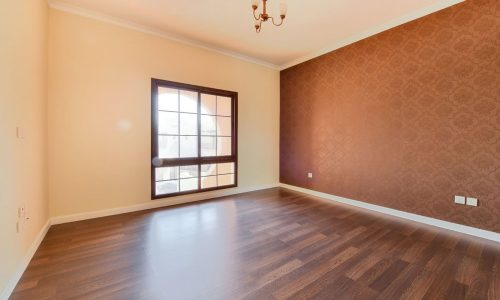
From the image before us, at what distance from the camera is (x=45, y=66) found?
9.07 ft

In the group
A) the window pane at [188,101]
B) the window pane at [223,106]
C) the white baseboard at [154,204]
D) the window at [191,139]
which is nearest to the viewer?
the white baseboard at [154,204]

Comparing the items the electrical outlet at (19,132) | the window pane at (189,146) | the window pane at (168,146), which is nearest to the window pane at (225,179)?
the window pane at (189,146)

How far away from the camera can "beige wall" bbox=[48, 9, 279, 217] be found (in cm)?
298

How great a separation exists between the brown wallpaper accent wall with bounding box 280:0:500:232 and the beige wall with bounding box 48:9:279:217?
9.27ft

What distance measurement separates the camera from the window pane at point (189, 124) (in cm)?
403

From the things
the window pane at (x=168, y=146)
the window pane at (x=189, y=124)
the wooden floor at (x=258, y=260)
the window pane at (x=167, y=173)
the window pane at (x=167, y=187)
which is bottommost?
the wooden floor at (x=258, y=260)

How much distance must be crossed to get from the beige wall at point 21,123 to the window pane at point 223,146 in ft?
8.86

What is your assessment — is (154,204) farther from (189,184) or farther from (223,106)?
(223,106)

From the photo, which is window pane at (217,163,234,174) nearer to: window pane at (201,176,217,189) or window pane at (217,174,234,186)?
window pane at (217,174,234,186)

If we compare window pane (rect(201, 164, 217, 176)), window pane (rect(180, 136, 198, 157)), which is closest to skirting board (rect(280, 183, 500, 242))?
window pane (rect(201, 164, 217, 176))

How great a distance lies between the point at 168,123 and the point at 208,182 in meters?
1.43

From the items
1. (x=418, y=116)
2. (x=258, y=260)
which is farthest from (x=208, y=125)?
(x=418, y=116)

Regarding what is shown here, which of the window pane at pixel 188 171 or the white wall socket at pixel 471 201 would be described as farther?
the window pane at pixel 188 171

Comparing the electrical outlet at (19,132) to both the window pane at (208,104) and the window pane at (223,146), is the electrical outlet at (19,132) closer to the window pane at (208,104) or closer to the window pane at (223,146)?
the window pane at (208,104)
